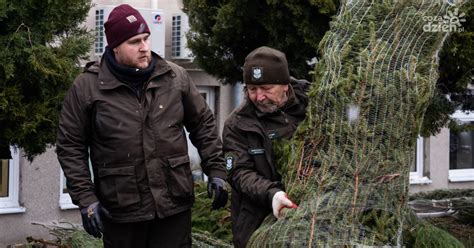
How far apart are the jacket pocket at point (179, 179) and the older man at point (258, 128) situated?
0.72 ft

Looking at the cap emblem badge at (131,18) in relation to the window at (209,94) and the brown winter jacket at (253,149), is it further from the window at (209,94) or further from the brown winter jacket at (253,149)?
the window at (209,94)

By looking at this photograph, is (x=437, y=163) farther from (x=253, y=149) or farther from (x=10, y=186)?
(x=253, y=149)

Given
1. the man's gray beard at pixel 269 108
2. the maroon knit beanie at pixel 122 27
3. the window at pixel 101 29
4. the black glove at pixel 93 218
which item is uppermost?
the window at pixel 101 29

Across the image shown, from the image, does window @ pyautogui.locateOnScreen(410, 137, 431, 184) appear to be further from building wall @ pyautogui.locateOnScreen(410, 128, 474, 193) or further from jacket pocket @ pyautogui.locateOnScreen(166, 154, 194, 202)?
jacket pocket @ pyautogui.locateOnScreen(166, 154, 194, 202)

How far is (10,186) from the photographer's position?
27.9 feet

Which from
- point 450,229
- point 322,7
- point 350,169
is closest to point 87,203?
point 350,169

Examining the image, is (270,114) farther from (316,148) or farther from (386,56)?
(386,56)

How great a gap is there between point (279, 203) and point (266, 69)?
0.70 m

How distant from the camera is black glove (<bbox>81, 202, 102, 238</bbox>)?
4.27m

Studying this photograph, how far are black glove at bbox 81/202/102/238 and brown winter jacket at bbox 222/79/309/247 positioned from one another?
718 millimetres

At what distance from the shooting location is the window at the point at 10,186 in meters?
8.42

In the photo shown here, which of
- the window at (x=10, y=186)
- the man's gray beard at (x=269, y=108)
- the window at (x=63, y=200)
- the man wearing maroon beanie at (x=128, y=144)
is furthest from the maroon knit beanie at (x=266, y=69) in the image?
the window at (x=63, y=200)

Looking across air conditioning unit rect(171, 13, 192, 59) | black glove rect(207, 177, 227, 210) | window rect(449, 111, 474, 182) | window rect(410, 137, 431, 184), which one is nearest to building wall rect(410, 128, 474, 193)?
window rect(410, 137, 431, 184)

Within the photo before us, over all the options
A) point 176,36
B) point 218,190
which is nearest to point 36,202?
point 176,36
